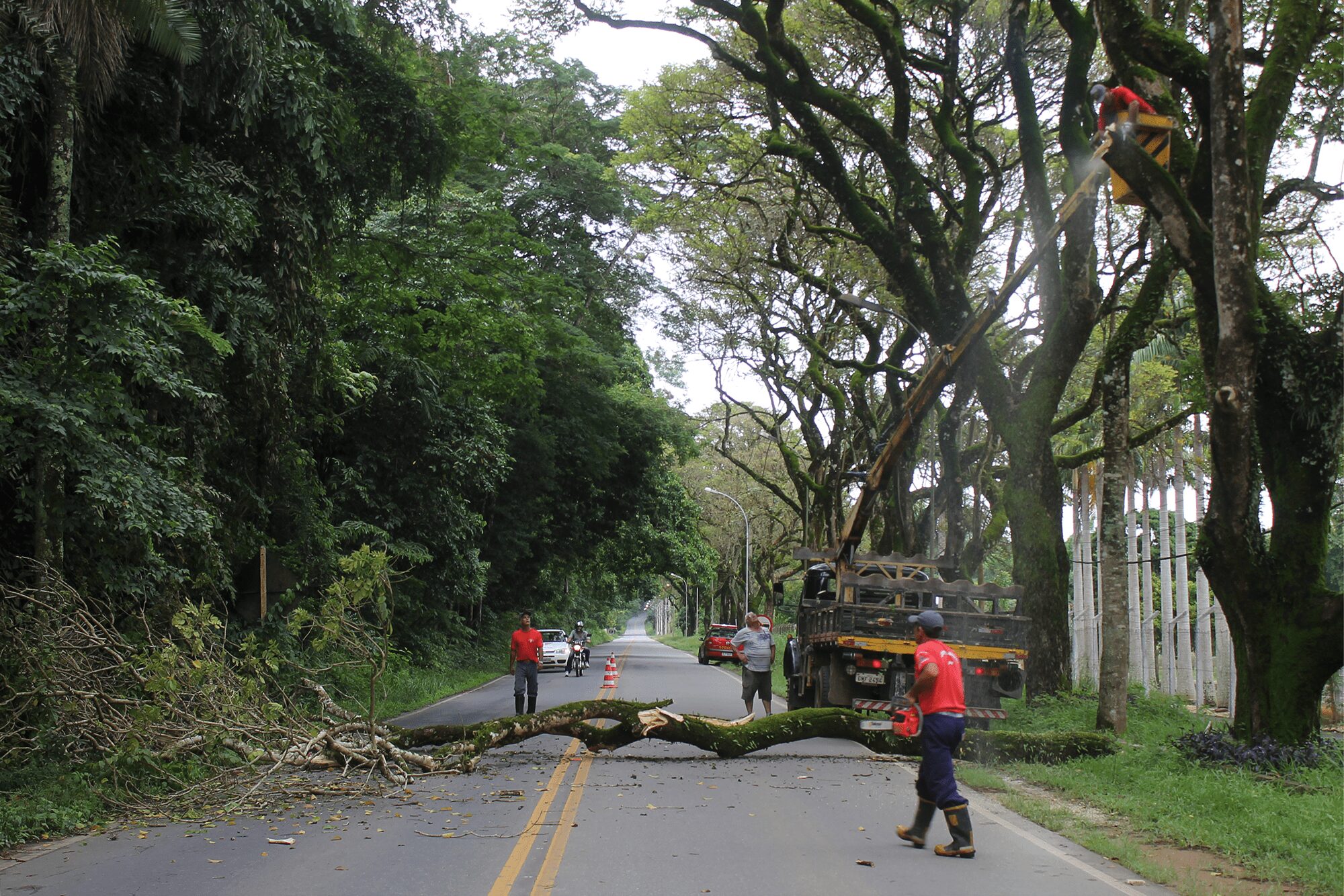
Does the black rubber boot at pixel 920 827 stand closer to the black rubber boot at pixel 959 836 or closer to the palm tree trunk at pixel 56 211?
the black rubber boot at pixel 959 836

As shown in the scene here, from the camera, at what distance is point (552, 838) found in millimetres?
8008

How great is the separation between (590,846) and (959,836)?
255cm

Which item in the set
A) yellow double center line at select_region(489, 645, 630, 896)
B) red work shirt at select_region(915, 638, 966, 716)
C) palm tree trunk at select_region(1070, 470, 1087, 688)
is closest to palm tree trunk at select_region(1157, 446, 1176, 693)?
palm tree trunk at select_region(1070, 470, 1087, 688)

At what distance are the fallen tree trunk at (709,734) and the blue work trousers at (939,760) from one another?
14.4ft

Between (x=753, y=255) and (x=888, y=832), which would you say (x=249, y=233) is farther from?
(x=753, y=255)

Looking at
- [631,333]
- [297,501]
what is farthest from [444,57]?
[631,333]

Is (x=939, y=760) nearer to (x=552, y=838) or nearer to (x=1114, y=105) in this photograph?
(x=552, y=838)

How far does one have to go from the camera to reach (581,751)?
43.1 feet

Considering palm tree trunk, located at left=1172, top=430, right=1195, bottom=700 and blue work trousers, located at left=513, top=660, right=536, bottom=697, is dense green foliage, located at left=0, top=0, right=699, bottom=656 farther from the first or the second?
palm tree trunk, located at left=1172, top=430, right=1195, bottom=700

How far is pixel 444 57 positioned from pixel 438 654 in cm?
1691

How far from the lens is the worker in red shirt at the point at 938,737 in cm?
757

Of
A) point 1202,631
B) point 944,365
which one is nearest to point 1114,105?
point 944,365

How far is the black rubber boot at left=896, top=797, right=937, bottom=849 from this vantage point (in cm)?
770

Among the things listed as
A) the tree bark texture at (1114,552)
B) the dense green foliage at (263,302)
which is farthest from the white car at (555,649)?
the tree bark texture at (1114,552)
